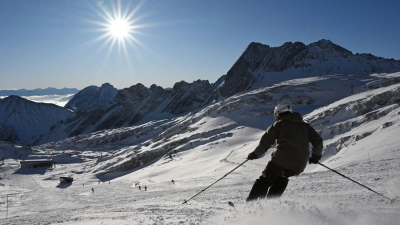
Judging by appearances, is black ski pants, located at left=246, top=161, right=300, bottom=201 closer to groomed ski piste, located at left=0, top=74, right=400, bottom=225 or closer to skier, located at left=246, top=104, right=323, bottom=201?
skier, located at left=246, top=104, right=323, bottom=201

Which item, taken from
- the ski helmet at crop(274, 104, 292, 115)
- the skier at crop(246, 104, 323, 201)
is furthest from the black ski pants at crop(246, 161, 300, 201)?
the ski helmet at crop(274, 104, 292, 115)

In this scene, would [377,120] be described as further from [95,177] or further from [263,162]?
[95,177]

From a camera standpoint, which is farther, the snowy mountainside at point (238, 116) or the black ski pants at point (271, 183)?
the snowy mountainside at point (238, 116)

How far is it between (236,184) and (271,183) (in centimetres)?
1349

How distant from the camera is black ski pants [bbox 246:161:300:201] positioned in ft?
23.6

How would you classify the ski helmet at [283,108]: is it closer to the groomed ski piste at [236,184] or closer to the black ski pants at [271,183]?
the black ski pants at [271,183]

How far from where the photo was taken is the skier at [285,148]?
699 cm

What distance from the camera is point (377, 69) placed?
636 feet

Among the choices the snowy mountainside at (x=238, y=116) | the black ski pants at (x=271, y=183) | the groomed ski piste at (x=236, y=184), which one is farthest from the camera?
the snowy mountainside at (x=238, y=116)

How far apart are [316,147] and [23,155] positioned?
149 meters

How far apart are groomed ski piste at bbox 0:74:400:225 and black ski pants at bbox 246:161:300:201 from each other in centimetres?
42

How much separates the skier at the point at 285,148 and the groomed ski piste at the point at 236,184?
21.5 inches

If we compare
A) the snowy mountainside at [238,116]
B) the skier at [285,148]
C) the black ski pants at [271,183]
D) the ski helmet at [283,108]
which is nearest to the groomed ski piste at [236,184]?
the black ski pants at [271,183]

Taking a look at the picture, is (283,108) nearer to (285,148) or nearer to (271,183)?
(285,148)
